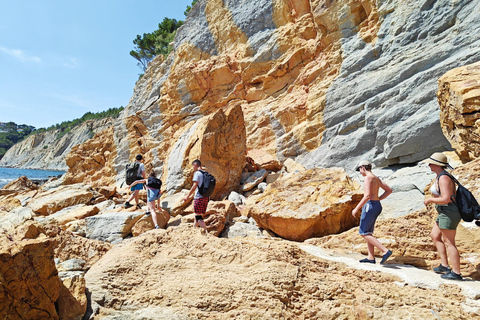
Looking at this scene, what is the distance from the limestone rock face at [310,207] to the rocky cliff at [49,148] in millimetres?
59481

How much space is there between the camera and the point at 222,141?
985 centimetres

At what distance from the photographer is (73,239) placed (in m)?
4.63

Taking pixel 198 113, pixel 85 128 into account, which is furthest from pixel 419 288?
pixel 85 128

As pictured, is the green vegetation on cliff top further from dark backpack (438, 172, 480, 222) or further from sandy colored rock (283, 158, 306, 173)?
dark backpack (438, 172, 480, 222)

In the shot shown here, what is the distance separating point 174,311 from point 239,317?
56 centimetres

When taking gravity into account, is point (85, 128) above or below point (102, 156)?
above

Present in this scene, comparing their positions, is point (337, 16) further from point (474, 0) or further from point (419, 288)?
point (419, 288)

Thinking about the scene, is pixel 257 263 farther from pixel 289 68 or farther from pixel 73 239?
pixel 289 68

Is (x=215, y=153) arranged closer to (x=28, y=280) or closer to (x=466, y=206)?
(x=466, y=206)

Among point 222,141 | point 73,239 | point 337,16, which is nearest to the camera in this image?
point 73,239

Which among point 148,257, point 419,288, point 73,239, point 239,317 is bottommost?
point 419,288

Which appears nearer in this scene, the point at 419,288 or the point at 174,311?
the point at 174,311

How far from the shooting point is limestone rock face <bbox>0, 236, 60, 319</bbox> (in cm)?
215

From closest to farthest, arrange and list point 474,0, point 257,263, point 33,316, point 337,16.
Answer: point 33,316 → point 257,263 → point 474,0 → point 337,16
